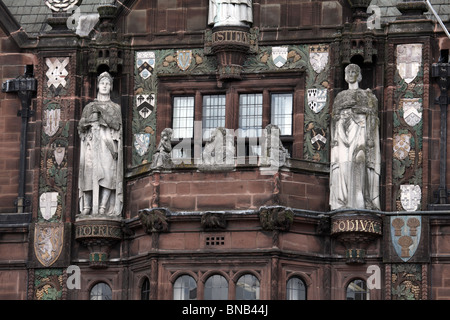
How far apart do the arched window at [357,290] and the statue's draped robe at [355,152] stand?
6.13 ft

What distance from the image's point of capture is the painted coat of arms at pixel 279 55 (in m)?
63.4

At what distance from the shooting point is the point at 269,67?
63406 mm

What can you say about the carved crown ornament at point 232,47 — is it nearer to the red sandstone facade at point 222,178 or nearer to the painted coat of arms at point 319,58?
the red sandstone facade at point 222,178

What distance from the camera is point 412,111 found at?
62.3 metres

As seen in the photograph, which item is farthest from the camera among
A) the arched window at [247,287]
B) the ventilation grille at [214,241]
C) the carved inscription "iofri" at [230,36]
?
the carved inscription "iofri" at [230,36]

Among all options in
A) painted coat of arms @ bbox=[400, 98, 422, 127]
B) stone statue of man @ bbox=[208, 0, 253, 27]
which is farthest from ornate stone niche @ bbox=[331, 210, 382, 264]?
stone statue of man @ bbox=[208, 0, 253, 27]

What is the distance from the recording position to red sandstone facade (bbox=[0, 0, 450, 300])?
6125cm

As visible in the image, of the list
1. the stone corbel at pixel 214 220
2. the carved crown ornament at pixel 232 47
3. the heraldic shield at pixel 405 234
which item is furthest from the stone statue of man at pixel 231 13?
the heraldic shield at pixel 405 234

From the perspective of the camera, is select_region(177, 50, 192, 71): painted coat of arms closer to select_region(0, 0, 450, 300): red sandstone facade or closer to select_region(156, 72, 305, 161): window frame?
→ select_region(0, 0, 450, 300): red sandstone facade

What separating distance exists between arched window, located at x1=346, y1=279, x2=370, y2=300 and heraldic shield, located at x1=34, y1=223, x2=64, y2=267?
7322 mm

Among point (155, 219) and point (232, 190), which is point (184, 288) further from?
point (232, 190)

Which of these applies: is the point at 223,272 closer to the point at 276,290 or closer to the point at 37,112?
the point at 276,290

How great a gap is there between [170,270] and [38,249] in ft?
12.6

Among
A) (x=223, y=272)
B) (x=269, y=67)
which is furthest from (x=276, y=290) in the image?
(x=269, y=67)
